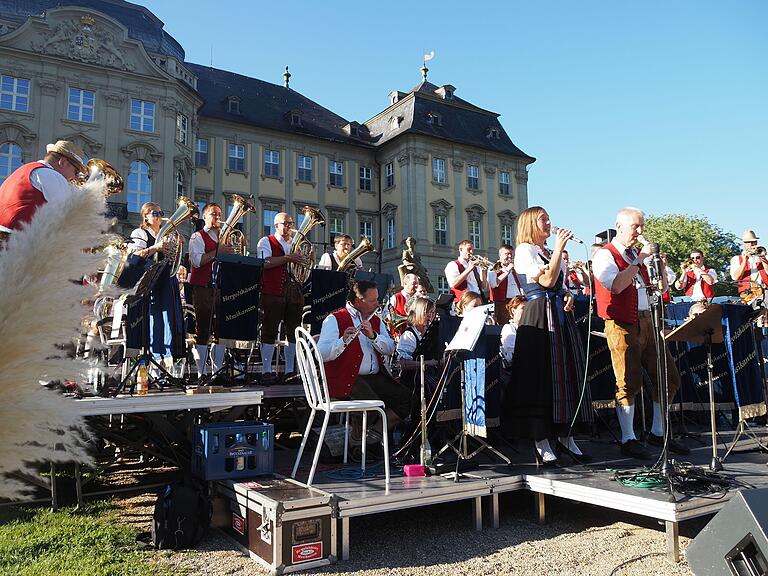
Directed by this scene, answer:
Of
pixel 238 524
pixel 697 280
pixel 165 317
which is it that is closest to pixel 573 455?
pixel 238 524

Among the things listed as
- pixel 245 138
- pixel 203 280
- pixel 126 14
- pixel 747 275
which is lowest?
pixel 203 280

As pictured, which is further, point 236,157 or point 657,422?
point 236,157

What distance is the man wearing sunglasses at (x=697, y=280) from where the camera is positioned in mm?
11203

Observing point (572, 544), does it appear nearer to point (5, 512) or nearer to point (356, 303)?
point (356, 303)

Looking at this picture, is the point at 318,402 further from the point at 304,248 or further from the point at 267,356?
the point at 304,248

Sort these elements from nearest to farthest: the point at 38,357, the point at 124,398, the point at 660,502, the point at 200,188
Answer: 1. the point at 38,357
2. the point at 660,502
3. the point at 124,398
4. the point at 200,188

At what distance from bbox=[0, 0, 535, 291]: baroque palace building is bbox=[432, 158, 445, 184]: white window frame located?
76mm

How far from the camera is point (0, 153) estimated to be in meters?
27.0

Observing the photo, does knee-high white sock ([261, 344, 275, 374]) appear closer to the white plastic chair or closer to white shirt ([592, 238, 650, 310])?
the white plastic chair

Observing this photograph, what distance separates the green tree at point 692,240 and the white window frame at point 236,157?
2636 centimetres

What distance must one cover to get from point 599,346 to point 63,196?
648 centimetres

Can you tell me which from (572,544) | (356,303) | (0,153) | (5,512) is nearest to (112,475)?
(5,512)

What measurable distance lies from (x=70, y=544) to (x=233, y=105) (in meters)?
34.8

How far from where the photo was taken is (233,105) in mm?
35938
